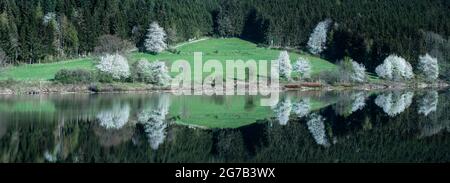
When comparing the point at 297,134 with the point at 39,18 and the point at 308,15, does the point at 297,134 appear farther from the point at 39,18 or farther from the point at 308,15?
the point at 308,15

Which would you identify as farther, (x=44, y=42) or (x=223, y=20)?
(x=223, y=20)

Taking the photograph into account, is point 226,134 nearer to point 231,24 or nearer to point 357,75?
point 357,75

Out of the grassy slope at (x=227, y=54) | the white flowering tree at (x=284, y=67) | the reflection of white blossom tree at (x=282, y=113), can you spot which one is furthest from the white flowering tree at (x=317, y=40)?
the reflection of white blossom tree at (x=282, y=113)

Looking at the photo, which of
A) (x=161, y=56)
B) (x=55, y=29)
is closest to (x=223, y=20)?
(x=161, y=56)

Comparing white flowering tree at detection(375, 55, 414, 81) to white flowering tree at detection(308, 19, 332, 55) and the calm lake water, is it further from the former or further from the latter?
the calm lake water

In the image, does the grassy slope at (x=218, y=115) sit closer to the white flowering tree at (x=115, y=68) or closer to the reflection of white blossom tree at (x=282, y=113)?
the reflection of white blossom tree at (x=282, y=113)
